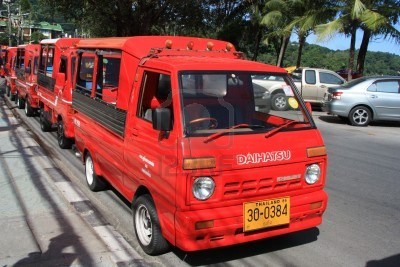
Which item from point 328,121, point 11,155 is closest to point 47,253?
point 11,155

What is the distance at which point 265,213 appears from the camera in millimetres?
3854

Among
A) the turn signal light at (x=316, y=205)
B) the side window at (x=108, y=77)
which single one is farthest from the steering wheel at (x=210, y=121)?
the side window at (x=108, y=77)

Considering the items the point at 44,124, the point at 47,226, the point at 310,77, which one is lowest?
the point at 47,226

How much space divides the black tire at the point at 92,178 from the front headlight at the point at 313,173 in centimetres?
310

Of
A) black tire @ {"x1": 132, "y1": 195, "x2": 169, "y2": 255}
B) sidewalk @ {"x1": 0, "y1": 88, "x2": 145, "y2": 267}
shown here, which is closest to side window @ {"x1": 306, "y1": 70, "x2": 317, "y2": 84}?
sidewalk @ {"x1": 0, "y1": 88, "x2": 145, "y2": 267}

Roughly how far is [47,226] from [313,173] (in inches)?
116

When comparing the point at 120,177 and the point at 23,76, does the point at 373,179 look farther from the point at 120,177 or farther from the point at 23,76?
the point at 23,76

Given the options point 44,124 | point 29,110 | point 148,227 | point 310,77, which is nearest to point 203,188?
point 148,227

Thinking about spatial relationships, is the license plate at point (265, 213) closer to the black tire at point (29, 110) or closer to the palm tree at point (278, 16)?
the black tire at point (29, 110)

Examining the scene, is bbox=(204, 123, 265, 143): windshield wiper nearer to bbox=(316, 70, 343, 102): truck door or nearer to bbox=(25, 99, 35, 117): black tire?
bbox=(25, 99, 35, 117): black tire

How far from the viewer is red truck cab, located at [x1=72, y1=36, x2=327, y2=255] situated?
363 centimetres

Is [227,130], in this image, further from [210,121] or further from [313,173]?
[313,173]

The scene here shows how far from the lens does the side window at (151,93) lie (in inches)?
173

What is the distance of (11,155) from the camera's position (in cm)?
824
